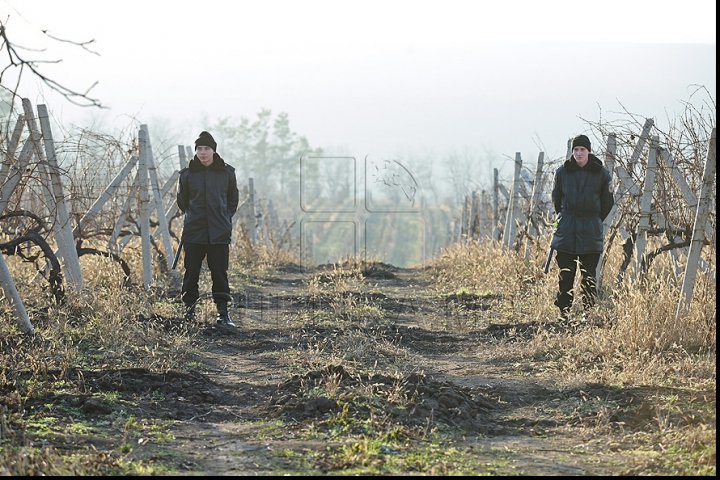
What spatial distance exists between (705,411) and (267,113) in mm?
81696

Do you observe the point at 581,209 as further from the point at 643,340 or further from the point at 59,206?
the point at 59,206

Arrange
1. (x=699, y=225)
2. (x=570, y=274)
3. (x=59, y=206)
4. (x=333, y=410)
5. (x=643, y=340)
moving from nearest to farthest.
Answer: (x=333, y=410) → (x=643, y=340) → (x=699, y=225) → (x=570, y=274) → (x=59, y=206)

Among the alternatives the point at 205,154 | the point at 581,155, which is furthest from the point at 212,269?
the point at 581,155

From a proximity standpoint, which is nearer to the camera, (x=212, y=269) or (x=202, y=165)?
(x=202, y=165)

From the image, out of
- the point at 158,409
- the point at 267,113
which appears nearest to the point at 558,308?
the point at 158,409

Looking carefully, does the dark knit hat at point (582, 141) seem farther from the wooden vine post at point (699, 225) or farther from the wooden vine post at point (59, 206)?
the wooden vine post at point (59, 206)

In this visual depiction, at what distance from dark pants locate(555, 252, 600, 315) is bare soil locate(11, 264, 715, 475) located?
64cm

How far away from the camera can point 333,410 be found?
4.59 meters

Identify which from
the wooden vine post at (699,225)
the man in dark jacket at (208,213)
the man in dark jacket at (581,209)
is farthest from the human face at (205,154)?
the wooden vine post at (699,225)

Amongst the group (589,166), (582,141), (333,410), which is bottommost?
(333,410)

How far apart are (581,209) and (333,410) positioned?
158 inches

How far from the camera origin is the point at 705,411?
4.54 metres

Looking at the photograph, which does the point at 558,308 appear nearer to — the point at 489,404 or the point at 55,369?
the point at 489,404

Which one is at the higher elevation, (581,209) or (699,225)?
(581,209)
